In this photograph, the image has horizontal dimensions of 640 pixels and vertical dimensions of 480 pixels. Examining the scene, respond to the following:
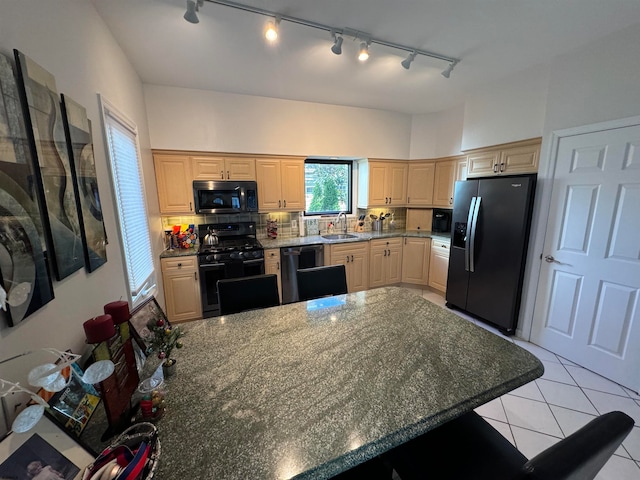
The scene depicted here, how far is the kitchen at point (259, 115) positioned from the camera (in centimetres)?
110

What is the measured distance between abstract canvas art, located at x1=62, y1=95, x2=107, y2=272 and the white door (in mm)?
Result: 3562

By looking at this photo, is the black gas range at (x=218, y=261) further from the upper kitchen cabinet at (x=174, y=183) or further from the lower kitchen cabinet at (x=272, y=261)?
the upper kitchen cabinet at (x=174, y=183)

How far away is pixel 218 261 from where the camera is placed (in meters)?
3.03

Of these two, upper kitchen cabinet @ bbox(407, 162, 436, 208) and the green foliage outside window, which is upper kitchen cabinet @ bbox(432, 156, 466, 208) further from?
the green foliage outside window

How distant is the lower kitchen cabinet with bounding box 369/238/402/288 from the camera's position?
153 inches

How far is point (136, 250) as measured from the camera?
6.90 ft

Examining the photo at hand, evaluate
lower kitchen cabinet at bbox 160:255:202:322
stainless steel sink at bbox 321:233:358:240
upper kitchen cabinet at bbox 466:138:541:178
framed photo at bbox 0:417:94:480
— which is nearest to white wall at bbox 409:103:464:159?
upper kitchen cabinet at bbox 466:138:541:178

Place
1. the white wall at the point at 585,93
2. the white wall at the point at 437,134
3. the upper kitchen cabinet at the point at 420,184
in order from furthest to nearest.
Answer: the upper kitchen cabinet at the point at 420,184 < the white wall at the point at 437,134 < the white wall at the point at 585,93

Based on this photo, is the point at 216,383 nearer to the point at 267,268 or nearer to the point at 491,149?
the point at 267,268

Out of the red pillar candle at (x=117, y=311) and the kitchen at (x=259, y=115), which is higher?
the kitchen at (x=259, y=115)

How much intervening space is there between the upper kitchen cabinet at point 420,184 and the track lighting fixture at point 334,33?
1.71 m

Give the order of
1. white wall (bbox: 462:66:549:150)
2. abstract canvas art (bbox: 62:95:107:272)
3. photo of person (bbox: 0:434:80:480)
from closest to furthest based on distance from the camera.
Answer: photo of person (bbox: 0:434:80:480) → abstract canvas art (bbox: 62:95:107:272) → white wall (bbox: 462:66:549:150)

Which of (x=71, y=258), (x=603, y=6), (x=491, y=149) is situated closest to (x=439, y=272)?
(x=491, y=149)

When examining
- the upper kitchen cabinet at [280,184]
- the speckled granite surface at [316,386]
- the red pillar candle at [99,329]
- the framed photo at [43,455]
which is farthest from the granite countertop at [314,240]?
the framed photo at [43,455]
